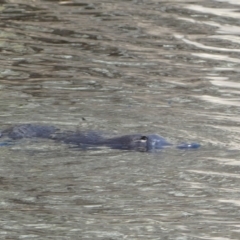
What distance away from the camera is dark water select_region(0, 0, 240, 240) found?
6134mm

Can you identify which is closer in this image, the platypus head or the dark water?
the dark water

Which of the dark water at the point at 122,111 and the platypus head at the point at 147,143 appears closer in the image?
the dark water at the point at 122,111

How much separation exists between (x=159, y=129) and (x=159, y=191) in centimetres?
139

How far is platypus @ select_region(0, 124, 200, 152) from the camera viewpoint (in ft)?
24.2

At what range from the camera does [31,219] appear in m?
6.07

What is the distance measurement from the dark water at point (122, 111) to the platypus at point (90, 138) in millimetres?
83

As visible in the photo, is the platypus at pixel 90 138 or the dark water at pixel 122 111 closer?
the dark water at pixel 122 111

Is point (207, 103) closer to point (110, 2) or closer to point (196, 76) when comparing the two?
point (196, 76)

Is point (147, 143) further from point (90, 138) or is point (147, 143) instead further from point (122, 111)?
point (122, 111)

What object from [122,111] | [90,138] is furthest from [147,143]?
[122,111]

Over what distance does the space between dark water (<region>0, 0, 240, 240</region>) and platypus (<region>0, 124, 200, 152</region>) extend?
8 centimetres

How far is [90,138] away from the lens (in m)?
7.57

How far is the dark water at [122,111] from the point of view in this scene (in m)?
6.13

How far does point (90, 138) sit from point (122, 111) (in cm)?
98
